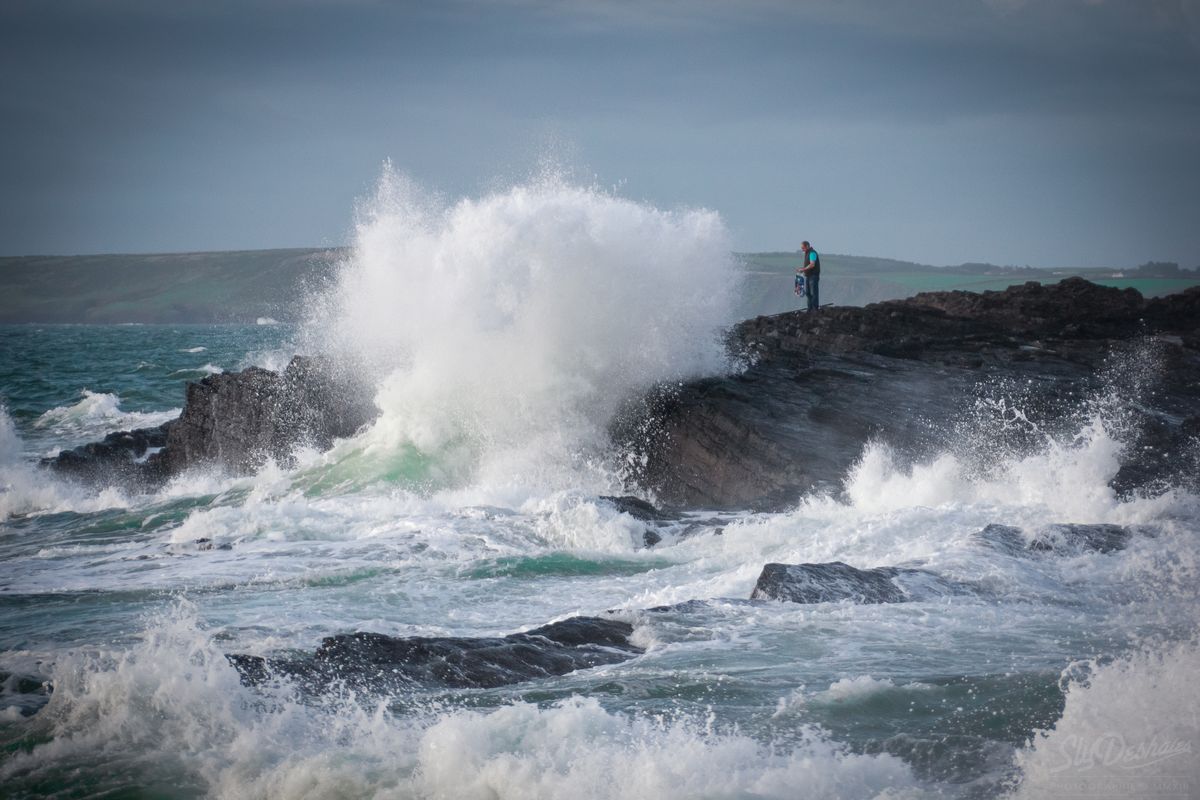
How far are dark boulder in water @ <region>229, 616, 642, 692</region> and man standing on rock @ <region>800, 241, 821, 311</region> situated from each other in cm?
1476

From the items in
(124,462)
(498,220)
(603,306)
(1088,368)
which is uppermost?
(498,220)

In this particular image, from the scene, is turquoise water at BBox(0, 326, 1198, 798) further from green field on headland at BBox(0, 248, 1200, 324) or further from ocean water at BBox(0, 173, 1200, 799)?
green field on headland at BBox(0, 248, 1200, 324)

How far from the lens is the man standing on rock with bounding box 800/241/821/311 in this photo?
66.3 feet

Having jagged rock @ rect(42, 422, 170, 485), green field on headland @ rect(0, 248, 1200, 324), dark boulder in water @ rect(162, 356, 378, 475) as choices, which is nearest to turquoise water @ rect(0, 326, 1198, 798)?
dark boulder in water @ rect(162, 356, 378, 475)

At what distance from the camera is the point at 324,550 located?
33.0 ft

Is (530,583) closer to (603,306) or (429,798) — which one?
(429,798)

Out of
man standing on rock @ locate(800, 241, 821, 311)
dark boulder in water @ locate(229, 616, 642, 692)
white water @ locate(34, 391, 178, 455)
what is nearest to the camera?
dark boulder in water @ locate(229, 616, 642, 692)

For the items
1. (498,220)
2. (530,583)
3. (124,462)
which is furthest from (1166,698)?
(124,462)

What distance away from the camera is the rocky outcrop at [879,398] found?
11477mm

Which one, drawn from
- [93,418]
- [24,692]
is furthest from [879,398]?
[93,418]

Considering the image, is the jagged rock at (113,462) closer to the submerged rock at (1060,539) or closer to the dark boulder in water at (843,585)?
the dark boulder in water at (843,585)

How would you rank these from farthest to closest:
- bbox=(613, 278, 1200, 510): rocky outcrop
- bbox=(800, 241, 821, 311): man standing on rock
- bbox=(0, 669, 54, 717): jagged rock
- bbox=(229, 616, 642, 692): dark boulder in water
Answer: bbox=(800, 241, 821, 311): man standing on rock < bbox=(613, 278, 1200, 510): rocky outcrop < bbox=(229, 616, 642, 692): dark boulder in water < bbox=(0, 669, 54, 717): jagged rock

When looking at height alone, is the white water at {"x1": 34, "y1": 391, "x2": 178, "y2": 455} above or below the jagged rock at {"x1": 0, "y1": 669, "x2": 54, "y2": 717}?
below

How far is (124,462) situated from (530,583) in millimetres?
10358
